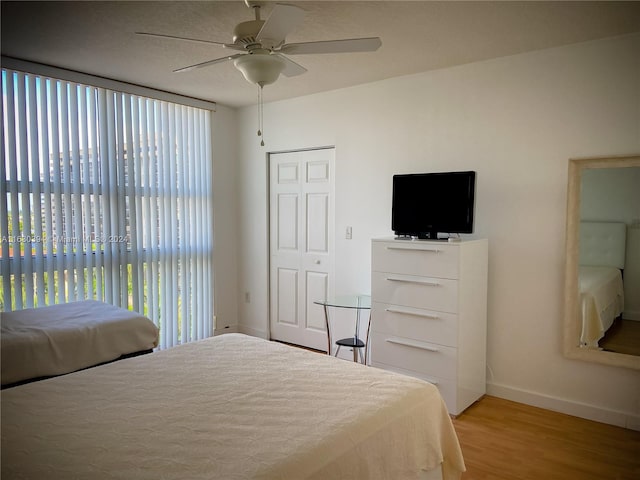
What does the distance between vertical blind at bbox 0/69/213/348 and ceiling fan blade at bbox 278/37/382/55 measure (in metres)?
2.41

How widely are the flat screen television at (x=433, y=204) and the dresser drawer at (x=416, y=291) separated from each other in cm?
38

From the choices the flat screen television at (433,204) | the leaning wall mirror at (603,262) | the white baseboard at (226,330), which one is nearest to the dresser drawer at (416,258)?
the flat screen television at (433,204)

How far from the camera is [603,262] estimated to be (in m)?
2.97

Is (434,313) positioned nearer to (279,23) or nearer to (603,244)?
(603,244)

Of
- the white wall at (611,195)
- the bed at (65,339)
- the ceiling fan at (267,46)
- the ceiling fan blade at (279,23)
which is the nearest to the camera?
the ceiling fan blade at (279,23)

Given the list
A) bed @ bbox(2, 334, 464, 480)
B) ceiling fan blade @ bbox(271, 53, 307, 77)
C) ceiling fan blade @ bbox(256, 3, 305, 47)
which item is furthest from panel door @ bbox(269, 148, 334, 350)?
ceiling fan blade @ bbox(256, 3, 305, 47)

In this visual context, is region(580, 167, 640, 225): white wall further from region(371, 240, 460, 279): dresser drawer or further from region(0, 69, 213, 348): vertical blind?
region(0, 69, 213, 348): vertical blind

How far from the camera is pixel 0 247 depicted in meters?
3.31

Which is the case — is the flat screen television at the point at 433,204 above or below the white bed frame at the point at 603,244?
above

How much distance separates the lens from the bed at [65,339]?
259cm

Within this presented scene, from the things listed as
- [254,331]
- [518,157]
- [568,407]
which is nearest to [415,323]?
[568,407]

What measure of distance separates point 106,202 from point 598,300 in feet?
12.8

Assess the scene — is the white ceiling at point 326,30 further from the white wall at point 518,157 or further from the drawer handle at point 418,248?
the drawer handle at point 418,248

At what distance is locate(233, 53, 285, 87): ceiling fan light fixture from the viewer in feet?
7.02
